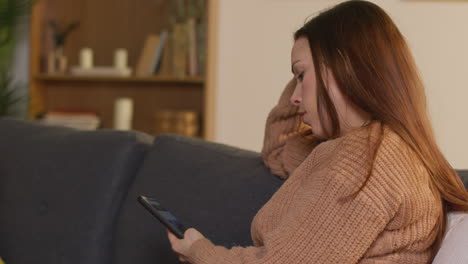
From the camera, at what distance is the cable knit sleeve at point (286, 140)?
1350 mm

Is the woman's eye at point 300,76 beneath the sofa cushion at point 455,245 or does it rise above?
above

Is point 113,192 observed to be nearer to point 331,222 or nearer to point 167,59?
point 331,222

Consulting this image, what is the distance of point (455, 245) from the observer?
98cm

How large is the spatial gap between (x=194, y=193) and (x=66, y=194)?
0.44 meters

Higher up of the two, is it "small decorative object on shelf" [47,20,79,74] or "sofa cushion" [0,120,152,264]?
"small decorative object on shelf" [47,20,79,74]

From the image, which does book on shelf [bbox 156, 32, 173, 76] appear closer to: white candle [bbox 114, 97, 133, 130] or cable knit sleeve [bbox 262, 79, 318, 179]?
white candle [bbox 114, 97, 133, 130]

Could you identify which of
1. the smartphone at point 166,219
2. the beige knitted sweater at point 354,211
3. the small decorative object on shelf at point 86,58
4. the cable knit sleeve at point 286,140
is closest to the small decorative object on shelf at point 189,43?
the small decorative object on shelf at point 86,58

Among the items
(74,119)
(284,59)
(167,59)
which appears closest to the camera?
(284,59)

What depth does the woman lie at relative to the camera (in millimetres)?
984

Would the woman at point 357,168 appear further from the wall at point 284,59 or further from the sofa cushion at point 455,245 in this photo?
the wall at point 284,59

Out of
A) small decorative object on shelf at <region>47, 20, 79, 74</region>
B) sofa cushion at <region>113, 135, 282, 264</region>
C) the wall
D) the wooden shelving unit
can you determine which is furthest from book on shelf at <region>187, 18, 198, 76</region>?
sofa cushion at <region>113, 135, 282, 264</region>

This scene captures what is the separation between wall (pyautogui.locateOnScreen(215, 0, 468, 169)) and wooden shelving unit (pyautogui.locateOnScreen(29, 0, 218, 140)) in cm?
34

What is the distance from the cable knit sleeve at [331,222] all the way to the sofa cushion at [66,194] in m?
0.72

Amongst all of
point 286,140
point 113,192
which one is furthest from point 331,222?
point 113,192
